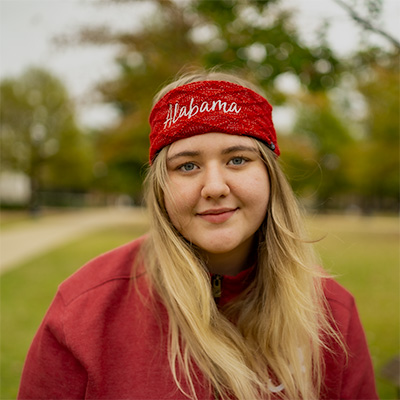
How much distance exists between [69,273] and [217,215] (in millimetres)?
8917

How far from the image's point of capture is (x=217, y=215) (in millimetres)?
1670

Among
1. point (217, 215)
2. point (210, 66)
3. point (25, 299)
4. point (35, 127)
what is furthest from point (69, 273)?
point (35, 127)

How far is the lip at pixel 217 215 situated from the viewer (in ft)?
5.47

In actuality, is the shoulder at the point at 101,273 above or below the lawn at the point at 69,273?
above

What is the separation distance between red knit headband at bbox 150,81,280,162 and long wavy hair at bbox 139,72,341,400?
0.26 feet

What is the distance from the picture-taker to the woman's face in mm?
1673

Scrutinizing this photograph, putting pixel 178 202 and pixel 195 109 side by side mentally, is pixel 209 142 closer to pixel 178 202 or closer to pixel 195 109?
pixel 195 109

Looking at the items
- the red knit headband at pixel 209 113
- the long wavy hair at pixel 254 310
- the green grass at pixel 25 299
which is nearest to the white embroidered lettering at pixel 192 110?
the red knit headband at pixel 209 113

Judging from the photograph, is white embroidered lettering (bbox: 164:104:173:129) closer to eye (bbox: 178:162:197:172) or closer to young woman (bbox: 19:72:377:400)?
young woman (bbox: 19:72:377:400)

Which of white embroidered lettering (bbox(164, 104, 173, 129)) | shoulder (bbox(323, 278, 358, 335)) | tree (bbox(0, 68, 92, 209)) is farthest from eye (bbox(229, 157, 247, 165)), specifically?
tree (bbox(0, 68, 92, 209))

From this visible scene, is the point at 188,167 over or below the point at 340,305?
over

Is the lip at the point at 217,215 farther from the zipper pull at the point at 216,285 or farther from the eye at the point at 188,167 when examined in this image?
the zipper pull at the point at 216,285

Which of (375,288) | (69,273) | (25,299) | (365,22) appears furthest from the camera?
(69,273)

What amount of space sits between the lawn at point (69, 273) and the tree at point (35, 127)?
18.0 meters
